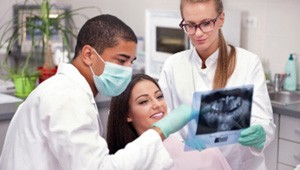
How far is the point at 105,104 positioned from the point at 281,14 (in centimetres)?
125

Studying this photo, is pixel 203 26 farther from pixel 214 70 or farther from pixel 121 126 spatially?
pixel 121 126

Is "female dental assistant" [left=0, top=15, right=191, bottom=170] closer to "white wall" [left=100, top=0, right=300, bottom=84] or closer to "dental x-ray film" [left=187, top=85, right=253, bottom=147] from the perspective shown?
"dental x-ray film" [left=187, top=85, right=253, bottom=147]

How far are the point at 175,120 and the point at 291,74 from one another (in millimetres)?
2007

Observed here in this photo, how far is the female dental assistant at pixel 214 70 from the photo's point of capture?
2.24m

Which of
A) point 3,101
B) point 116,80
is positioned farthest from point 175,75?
point 3,101

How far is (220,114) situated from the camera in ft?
5.62

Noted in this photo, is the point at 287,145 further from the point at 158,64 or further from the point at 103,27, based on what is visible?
the point at 103,27

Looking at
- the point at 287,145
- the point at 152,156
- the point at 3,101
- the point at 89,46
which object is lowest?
the point at 287,145

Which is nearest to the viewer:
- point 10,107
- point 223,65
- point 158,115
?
point 158,115

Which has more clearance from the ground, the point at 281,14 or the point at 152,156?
the point at 281,14

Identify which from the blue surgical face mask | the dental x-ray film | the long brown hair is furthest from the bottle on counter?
the blue surgical face mask

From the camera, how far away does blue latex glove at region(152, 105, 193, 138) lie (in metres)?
1.60

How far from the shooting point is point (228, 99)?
171 cm

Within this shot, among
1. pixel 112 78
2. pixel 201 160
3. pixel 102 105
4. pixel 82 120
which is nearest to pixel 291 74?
pixel 102 105
